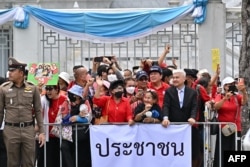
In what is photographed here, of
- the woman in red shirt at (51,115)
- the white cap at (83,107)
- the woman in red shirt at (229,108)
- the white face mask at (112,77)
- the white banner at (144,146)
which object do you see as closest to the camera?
the white banner at (144,146)

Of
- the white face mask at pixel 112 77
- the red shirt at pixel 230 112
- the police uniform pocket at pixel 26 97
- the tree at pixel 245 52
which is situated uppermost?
the tree at pixel 245 52

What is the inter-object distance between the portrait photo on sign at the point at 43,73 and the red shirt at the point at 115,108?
0.94 m

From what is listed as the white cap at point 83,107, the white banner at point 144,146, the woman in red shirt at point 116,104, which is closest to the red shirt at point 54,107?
the white cap at point 83,107

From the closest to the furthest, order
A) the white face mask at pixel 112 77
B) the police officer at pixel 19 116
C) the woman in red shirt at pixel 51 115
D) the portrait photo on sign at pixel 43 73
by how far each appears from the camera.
Answer: the police officer at pixel 19 116, the woman in red shirt at pixel 51 115, the portrait photo on sign at pixel 43 73, the white face mask at pixel 112 77

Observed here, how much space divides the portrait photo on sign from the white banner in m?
1.29

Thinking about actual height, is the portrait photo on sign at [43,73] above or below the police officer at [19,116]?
above

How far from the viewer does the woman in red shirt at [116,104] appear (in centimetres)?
1485

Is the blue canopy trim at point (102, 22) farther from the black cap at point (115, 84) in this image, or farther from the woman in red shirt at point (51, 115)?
the black cap at point (115, 84)

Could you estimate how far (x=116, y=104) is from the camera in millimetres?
14922

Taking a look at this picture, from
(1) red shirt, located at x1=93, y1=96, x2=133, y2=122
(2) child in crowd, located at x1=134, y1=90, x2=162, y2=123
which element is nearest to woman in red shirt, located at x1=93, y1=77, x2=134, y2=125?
(1) red shirt, located at x1=93, y1=96, x2=133, y2=122

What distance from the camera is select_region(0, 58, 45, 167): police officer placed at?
14211 millimetres

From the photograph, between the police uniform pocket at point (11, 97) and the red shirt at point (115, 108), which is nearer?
the police uniform pocket at point (11, 97)

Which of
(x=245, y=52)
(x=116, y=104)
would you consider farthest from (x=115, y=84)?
(x=245, y=52)

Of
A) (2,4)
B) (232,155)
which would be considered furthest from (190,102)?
(2,4)
